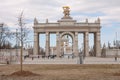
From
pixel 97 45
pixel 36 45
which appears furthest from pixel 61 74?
pixel 36 45

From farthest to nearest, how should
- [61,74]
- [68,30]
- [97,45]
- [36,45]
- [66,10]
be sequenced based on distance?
[66,10]
[36,45]
[97,45]
[68,30]
[61,74]

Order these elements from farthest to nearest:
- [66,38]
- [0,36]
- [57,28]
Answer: [66,38] < [57,28] < [0,36]

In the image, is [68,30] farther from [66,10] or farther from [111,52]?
[111,52]

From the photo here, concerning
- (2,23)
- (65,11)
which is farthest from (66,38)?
(2,23)

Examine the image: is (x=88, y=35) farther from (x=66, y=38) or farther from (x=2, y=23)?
(x=2, y=23)

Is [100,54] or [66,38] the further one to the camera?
[66,38]

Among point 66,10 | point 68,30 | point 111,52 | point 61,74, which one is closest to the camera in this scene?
point 61,74

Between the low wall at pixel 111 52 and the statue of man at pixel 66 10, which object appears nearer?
the low wall at pixel 111 52

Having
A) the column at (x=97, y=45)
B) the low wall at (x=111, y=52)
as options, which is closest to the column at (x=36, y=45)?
the column at (x=97, y=45)

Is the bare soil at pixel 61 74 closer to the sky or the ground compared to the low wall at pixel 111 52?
closer to the ground

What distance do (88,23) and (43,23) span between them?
63.0ft

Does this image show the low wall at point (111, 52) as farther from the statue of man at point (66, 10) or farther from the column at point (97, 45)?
the statue of man at point (66, 10)

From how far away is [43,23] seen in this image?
500ft

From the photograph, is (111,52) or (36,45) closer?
(111,52)
